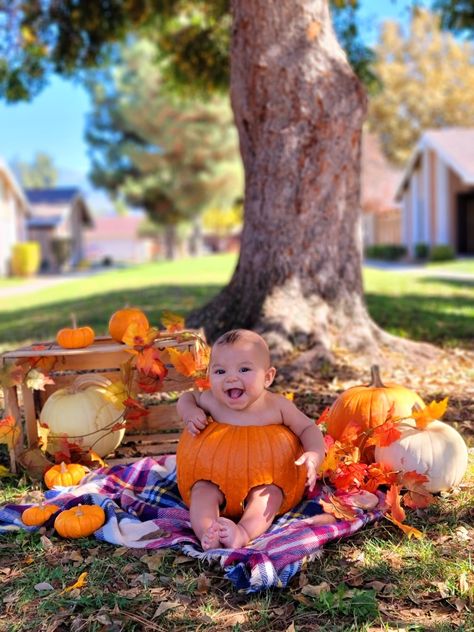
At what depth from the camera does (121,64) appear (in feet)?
144

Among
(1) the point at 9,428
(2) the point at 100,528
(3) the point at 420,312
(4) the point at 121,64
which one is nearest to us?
(2) the point at 100,528

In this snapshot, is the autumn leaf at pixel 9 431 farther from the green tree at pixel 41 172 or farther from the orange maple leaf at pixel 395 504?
the green tree at pixel 41 172

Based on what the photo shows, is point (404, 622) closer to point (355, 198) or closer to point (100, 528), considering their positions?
point (100, 528)

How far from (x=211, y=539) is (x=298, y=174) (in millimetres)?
4177

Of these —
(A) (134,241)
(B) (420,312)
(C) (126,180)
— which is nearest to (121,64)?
(C) (126,180)

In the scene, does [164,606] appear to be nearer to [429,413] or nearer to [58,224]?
[429,413]

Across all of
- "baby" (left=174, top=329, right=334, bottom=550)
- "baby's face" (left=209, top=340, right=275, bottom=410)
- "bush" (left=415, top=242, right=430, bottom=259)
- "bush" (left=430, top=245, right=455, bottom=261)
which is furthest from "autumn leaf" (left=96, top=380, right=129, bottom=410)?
"bush" (left=415, top=242, right=430, bottom=259)

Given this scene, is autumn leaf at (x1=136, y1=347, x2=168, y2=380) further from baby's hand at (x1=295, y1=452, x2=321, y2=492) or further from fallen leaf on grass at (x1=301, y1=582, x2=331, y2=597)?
fallen leaf on grass at (x1=301, y1=582, x2=331, y2=597)

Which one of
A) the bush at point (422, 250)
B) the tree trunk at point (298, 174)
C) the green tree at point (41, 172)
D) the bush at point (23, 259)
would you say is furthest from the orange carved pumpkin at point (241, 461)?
the green tree at point (41, 172)

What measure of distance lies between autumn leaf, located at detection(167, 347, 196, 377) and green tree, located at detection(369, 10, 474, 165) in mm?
Answer: 42523

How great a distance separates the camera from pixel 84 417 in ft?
13.2

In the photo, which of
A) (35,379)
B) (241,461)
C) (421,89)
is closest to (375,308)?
(35,379)

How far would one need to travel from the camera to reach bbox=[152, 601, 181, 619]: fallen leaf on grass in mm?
2563

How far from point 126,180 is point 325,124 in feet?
134
